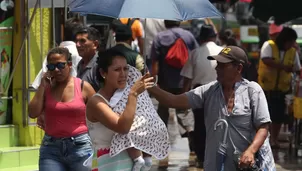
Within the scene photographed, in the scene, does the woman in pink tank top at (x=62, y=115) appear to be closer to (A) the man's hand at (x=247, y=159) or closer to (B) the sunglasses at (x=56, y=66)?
(B) the sunglasses at (x=56, y=66)

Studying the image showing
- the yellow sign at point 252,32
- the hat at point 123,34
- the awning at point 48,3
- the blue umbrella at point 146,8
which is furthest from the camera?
the yellow sign at point 252,32

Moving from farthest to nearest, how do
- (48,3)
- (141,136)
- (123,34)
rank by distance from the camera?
(48,3) < (123,34) < (141,136)

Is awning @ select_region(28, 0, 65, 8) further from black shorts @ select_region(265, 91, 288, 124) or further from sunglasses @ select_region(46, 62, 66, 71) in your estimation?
black shorts @ select_region(265, 91, 288, 124)

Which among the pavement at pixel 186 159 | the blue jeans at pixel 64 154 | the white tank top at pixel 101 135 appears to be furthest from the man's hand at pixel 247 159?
the pavement at pixel 186 159

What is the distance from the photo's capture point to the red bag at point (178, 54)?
12.0 metres

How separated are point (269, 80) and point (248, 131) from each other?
7.17 m

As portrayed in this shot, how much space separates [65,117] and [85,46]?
1486 millimetres

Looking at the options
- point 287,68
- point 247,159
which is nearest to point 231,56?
point 247,159

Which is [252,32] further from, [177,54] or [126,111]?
[126,111]

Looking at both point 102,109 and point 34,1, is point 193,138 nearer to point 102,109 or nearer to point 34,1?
point 34,1

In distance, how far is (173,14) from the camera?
6.50 m

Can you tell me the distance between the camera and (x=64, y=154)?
22.5 feet

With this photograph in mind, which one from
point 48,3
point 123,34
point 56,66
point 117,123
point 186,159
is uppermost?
point 48,3

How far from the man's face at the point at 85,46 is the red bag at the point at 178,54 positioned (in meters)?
3.74
